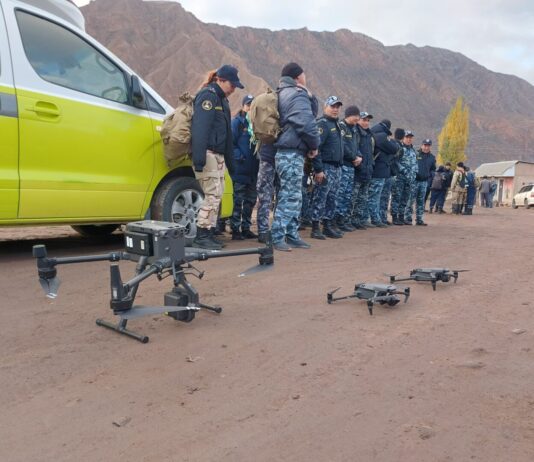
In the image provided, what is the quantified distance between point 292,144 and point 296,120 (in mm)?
256

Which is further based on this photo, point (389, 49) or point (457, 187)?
point (389, 49)

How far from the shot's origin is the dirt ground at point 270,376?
196 centimetres

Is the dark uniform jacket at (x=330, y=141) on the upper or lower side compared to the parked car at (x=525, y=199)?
upper

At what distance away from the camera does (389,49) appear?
517 ft

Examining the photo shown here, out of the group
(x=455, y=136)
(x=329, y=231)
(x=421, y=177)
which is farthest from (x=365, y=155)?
(x=455, y=136)

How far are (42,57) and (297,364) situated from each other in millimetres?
3392

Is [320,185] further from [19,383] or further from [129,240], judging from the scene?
[19,383]

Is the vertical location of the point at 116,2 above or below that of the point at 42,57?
above

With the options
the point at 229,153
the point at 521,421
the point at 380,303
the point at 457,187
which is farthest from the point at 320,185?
the point at 457,187

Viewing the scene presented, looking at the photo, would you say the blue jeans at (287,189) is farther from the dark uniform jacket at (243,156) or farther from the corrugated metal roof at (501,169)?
the corrugated metal roof at (501,169)

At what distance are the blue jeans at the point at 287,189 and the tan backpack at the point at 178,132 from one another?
1.13 m

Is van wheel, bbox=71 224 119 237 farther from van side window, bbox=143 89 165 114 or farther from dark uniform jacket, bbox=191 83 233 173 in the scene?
dark uniform jacket, bbox=191 83 233 173

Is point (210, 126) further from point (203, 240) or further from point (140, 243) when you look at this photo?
point (140, 243)

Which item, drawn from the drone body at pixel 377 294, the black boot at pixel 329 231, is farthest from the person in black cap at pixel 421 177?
the drone body at pixel 377 294
